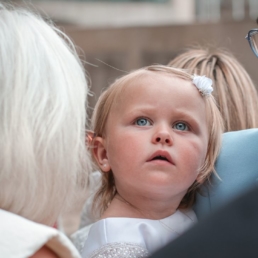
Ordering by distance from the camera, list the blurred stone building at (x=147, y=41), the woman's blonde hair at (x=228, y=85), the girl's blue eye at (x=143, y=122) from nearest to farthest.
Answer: the girl's blue eye at (x=143, y=122), the woman's blonde hair at (x=228, y=85), the blurred stone building at (x=147, y=41)

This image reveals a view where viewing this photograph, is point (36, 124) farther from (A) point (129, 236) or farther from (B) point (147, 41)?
(B) point (147, 41)

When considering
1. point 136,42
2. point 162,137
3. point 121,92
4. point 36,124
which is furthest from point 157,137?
point 136,42

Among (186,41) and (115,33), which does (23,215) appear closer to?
(186,41)

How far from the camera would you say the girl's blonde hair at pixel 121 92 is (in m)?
1.96

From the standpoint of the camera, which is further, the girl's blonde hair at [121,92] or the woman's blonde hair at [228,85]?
the woman's blonde hair at [228,85]

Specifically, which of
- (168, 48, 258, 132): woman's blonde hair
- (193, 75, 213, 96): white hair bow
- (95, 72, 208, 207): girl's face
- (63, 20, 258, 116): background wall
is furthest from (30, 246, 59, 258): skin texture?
(63, 20, 258, 116): background wall

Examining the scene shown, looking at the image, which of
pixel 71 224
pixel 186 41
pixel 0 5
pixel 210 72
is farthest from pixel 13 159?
pixel 186 41

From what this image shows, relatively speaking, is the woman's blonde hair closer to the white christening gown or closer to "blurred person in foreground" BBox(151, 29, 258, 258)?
the white christening gown

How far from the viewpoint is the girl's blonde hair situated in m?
1.96

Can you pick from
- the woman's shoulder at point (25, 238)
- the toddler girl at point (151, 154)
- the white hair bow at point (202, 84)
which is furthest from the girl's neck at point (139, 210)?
the woman's shoulder at point (25, 238)

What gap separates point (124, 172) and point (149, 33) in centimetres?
754

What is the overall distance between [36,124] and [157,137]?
490 millimetres

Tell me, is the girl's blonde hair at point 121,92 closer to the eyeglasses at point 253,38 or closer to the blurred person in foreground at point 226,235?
the eyeglasses at point 253,38

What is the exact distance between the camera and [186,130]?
1901 millimetres
